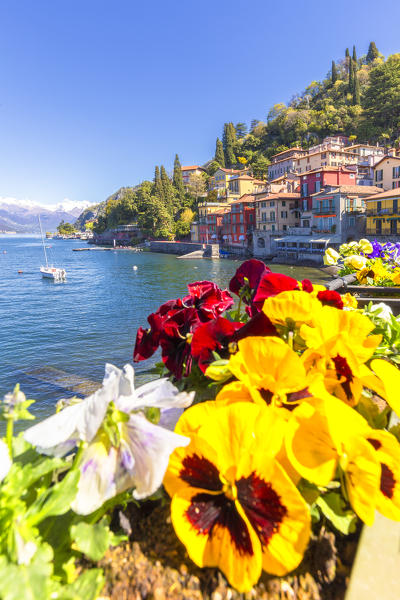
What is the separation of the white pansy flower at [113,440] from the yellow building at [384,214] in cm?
4205

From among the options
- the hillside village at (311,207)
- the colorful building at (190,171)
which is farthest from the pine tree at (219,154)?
the hillside village at (311,207)

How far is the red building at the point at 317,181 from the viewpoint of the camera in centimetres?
4666

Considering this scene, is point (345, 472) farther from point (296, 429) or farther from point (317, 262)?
point (317, 262)

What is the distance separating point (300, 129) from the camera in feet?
259

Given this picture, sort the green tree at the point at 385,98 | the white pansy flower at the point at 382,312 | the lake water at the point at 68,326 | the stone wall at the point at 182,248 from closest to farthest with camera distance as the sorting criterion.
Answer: the white pansy flower at the point at 382,312, the lake water at the point at 68,326, the stone wall at the point at 182,248, the green tree at the point at 385,98

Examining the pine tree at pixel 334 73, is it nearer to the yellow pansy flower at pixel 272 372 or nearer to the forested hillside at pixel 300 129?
the forested hillside at pixel 300 129

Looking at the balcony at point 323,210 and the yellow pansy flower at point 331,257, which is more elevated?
the balcony at point 323,210

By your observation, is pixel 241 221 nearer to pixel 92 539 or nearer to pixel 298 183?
pixel 298 183

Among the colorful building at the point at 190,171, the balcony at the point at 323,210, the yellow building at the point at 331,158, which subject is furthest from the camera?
the colorful building at the point at 190,171

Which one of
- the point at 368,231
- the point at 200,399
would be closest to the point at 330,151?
the point at 368,231

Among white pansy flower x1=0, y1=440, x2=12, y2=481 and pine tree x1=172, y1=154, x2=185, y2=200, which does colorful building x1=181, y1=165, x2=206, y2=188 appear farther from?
white pansy flower x1=0, y1=440, x2=12, y2=481

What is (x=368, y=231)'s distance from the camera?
133 feet

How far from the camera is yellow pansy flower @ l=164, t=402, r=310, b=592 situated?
64 cm

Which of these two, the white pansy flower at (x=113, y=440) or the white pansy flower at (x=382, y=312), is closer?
the white pansy flower at (x=113, y=440)
